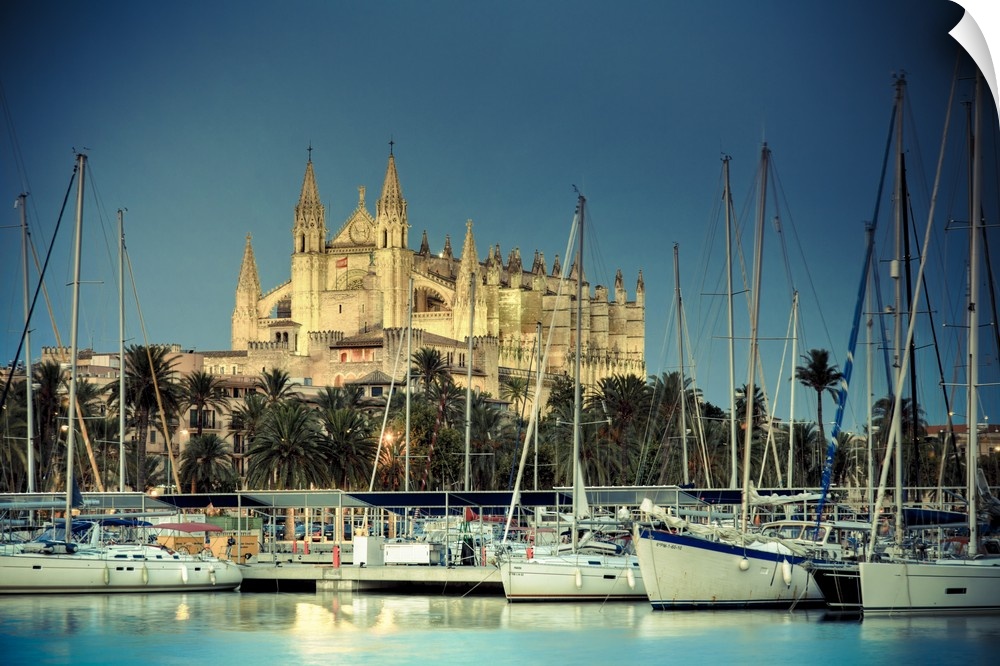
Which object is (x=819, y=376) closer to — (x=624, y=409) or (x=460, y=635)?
(x=624, y=409)

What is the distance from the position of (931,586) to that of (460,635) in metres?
6.03

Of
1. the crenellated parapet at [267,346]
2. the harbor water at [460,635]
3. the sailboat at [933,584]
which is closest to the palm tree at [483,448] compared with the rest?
the harbor water at [460,635]

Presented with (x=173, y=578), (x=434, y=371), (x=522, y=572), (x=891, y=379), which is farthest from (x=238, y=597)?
(x=434, y=371)

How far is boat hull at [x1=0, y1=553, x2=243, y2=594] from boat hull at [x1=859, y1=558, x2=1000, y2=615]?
1181 centimetres

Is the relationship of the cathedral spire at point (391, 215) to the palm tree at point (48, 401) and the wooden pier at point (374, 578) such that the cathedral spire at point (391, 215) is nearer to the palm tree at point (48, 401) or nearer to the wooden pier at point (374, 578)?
the palm tree at point (48, 401)

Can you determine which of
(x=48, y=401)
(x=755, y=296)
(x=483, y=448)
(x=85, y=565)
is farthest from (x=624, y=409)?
(x=85, y=565)

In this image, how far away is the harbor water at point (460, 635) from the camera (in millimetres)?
17141

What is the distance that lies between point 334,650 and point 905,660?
639 centimetres

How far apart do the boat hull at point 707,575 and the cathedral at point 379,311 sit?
67485 millimetres

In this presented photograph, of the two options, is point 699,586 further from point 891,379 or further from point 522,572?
point 891,379

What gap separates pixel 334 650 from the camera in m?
17.8

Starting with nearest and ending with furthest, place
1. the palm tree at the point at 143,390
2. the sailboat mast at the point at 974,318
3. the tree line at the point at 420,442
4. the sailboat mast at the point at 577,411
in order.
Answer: the sailboat mast at the point at 974,318 → the sailboat mast at the point at 577,411 → the tree line at the point at 420,442 → the palm tree at the point at 143,390

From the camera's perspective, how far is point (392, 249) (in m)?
98.9

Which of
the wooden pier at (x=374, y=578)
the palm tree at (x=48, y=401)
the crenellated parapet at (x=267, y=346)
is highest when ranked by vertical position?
the crenellated parapet at (x=267, y=346)
